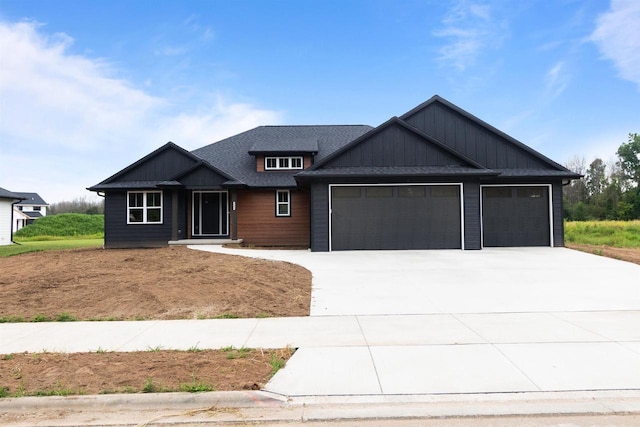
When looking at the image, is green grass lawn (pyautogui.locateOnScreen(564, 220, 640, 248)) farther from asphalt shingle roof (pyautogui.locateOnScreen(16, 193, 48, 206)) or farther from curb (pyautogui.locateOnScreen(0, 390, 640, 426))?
asphalt shingle roof (pyautogui.locateOnScreen(16, 193, 48, 206))

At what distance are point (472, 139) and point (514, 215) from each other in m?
3.80

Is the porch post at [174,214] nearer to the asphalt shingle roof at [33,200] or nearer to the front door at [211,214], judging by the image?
the front door at [211,214]

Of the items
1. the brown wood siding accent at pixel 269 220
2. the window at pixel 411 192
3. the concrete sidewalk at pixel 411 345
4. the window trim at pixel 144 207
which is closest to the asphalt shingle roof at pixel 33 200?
the window trim at pixel 144 207

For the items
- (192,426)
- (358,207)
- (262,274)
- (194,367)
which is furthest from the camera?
(358,207)

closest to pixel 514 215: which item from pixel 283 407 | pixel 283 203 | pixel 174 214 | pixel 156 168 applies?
Answer: pixel 283 203

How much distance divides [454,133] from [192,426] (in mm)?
16369

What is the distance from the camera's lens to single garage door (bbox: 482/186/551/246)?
15.4 m

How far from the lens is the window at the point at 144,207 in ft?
55.7

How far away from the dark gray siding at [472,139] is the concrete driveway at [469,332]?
278 inches

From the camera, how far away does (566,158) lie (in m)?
53.2

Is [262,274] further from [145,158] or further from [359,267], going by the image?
[145,158]

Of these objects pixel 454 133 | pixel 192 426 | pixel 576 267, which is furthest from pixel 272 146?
pixel 192 426

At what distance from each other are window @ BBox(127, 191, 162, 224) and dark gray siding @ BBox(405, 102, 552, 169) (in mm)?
12278

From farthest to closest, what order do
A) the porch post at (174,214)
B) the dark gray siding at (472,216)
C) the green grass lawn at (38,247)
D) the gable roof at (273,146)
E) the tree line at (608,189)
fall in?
1. the tree line at (608,189)
2. the gable roof at (273,146)
3. the green grass lawn at (38,247)
4. the porch post at (174,214)
5. the dark gray siding at (472,216)
